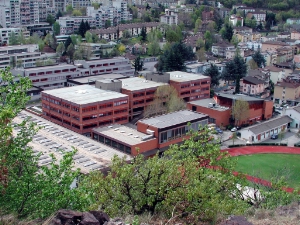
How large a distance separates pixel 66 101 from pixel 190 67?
25.8 ft

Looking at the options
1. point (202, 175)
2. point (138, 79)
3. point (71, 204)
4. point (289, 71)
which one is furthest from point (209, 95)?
point (71, 204)

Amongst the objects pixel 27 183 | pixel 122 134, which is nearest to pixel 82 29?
pixel 122 134

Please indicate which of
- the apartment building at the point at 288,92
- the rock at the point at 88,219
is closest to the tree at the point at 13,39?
the apartment building at the point at 288,92

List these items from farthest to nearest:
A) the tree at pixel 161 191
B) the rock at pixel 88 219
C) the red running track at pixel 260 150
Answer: the red running track at pixel 260 150 < the tree at pixel 161 191 < the rock at pixel 88 219

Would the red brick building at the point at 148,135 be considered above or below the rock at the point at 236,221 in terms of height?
below

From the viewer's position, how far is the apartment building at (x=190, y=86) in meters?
13.4

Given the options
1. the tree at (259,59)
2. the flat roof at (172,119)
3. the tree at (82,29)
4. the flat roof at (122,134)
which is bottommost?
the flat roof at (122,134)

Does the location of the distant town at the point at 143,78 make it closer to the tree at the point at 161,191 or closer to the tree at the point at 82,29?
the tree at the point at 82,29

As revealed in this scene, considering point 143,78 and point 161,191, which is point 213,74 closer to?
point 143,78

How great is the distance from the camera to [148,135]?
948cm

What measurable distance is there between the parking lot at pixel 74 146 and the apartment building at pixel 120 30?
48.7 feet

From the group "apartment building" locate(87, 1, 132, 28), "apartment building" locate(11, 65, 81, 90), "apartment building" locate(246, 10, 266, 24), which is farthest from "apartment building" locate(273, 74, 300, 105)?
"apartment building" locate(246, 10, 266, 24)

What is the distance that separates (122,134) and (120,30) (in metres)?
16.7

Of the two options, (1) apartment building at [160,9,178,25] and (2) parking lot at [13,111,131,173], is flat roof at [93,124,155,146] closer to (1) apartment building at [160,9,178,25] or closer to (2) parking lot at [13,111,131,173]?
(2) parking lot at [13,111,131,173]
